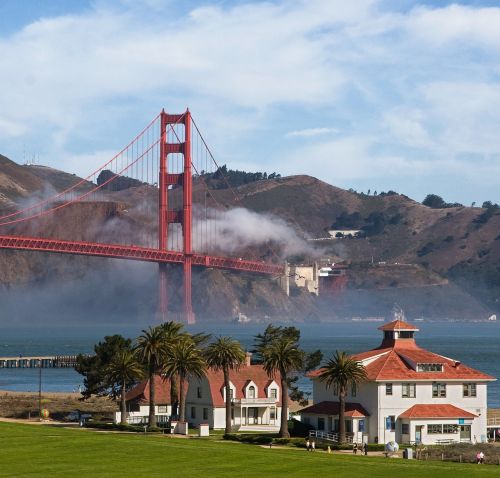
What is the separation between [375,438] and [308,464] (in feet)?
55.8

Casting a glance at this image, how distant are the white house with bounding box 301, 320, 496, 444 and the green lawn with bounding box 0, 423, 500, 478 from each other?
917 cm

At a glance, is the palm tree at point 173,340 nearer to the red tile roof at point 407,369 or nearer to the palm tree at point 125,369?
the palm tree at point 125,369

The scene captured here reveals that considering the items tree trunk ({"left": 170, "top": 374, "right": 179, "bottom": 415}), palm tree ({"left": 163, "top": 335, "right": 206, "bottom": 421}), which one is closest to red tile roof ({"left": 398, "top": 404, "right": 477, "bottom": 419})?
palm tree ({"left": 163, "top": 335, "right": 206, "bottom": 421})

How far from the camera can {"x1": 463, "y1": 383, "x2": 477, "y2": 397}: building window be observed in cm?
8131

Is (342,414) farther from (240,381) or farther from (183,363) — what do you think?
(240,381)

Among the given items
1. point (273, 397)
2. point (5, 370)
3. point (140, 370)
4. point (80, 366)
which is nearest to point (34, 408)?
point (80, 366)

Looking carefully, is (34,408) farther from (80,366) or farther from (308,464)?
(308,464)

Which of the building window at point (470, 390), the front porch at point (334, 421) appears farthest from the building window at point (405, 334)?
the front porch at point (334, 421)

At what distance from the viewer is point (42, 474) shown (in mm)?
55938

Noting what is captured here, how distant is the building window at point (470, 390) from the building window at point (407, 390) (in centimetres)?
369

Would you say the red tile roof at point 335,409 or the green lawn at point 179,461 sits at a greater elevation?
the red tile roof at point 335,409

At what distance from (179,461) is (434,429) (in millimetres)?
21435

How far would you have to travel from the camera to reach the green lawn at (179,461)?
57.6m

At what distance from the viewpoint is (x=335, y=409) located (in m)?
80.1
